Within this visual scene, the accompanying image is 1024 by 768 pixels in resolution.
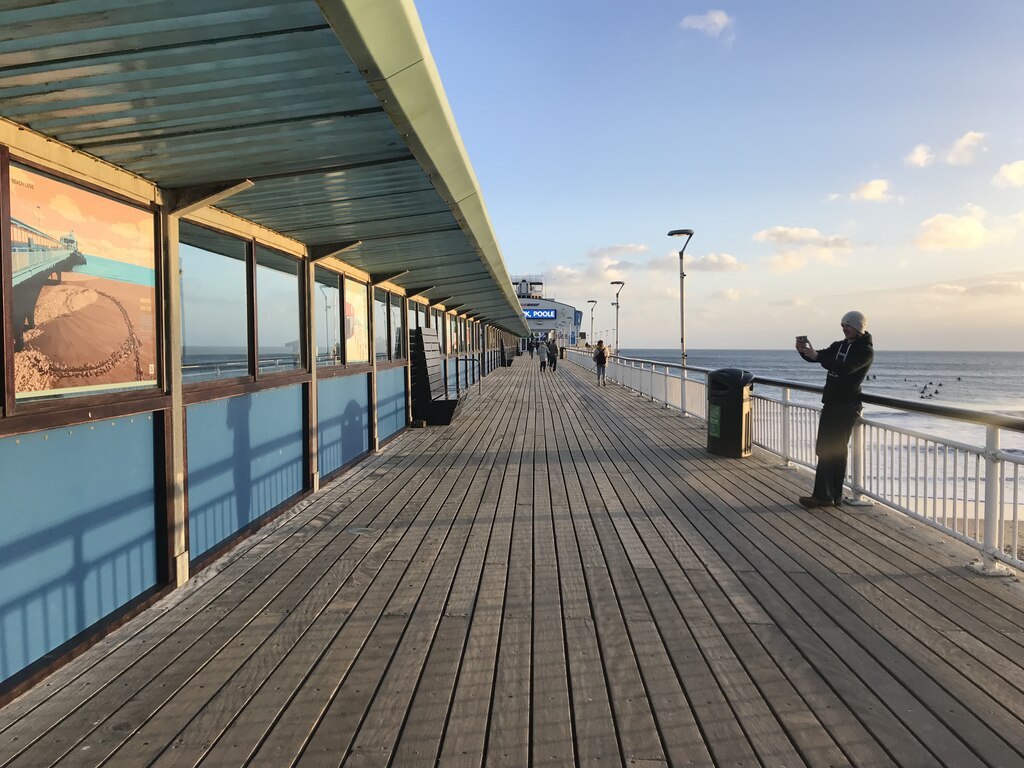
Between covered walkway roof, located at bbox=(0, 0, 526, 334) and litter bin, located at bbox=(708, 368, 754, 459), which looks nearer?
covered walkway roof, located at bbox=(0, 0, 526, 334)

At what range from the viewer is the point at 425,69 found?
239 centimetres

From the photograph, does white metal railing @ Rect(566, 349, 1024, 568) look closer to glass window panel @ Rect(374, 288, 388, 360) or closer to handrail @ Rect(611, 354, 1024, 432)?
handrail @ Rect(611, 354, 1024, 432)

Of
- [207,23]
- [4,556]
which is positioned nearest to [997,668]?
[207,23]

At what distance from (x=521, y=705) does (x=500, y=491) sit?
356cm

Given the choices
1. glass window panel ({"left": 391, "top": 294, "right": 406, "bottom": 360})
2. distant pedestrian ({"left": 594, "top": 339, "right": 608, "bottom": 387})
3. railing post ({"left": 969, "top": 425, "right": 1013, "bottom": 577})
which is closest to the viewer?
railing post ({"left": 969, "top": 425, "right": 1013, "bottom": 577})

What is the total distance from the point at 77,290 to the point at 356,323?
447cm

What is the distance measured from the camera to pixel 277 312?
5109mm

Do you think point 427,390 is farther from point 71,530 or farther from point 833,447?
point 71,530

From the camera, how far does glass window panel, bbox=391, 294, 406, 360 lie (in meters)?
9.27

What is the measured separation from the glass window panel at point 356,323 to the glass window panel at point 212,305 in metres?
2.42

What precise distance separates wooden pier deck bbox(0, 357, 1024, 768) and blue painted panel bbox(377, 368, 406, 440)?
3469 mm

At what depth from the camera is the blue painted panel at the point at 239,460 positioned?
12.6 feet

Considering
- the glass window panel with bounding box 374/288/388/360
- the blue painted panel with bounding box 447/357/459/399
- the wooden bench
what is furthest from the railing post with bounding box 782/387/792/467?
the blue painted panel with bounding box 447/357/459/399

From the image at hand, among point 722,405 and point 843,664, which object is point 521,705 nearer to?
point 843,664
